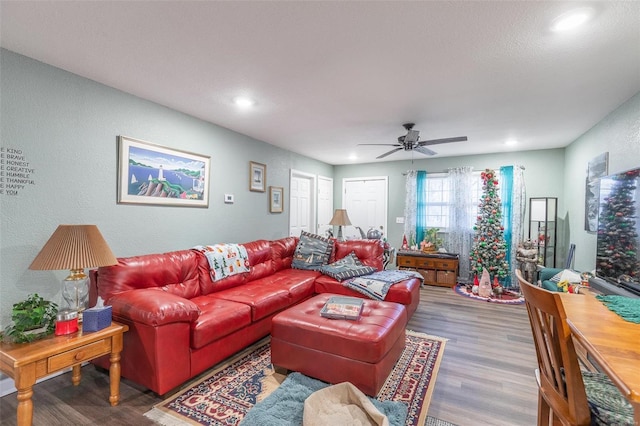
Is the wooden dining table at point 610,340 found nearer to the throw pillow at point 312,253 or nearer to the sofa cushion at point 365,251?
the sofa cushion at point 365,251

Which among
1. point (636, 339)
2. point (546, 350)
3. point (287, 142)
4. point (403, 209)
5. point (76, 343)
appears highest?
point (287, 142)

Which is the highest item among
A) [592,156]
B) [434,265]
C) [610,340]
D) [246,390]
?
[592,156]

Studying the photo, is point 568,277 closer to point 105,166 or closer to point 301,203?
point 301,203

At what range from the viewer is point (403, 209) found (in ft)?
20.1

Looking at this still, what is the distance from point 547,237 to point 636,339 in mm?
4422

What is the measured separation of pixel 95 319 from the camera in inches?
72.7

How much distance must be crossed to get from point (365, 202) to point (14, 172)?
5.53 meters

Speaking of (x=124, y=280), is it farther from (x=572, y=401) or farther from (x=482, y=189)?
(x=482, y=189)

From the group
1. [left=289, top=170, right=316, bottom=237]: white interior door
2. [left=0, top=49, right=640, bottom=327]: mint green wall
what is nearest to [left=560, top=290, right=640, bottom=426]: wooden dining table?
[left=0, top=49, right=640, bottom=327]: mint green wall

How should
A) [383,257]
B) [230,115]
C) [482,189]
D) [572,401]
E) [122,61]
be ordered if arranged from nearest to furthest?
[572,401] < [122,61] < [230,115] < [383,257] < [482,189]

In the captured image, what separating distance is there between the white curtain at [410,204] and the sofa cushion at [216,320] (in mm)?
4217

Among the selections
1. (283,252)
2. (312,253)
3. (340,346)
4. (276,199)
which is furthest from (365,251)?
(340,346)

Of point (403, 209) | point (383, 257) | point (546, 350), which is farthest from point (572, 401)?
point (403, 209)

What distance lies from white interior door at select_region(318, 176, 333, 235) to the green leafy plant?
4.84 metres
